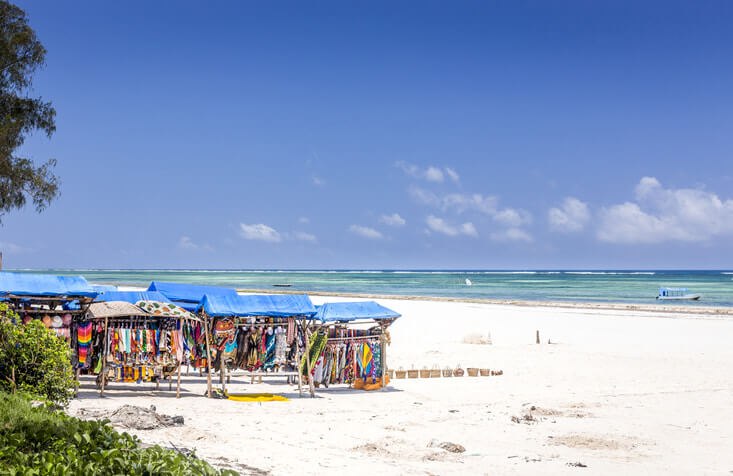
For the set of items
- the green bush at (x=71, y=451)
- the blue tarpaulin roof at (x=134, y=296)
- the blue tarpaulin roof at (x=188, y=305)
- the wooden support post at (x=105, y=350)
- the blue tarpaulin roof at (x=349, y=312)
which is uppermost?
the blue tarpaulin roof at (x=134, y=296)

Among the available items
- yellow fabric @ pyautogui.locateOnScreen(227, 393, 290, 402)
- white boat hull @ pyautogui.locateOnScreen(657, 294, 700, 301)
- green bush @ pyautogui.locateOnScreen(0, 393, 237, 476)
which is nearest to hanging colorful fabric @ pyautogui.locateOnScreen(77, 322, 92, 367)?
yellow fabric @ pyautogui.locateOnScreen(227, 393, 290, 402)

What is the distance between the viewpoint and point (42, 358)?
894 centimetres

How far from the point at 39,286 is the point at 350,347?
662cm

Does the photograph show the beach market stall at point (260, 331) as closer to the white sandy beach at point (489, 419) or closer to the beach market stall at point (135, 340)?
the beach market stall at point (135, 340)

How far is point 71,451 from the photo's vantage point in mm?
5590

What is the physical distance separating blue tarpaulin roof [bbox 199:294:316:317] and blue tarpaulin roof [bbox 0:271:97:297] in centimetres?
234

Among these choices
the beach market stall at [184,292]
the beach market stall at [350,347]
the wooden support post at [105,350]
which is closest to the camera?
the wooden support post at [105,350]

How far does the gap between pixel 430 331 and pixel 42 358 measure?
74.4ft

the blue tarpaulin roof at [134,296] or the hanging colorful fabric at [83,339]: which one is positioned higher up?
the blue tarpaulin roof at [134,296]

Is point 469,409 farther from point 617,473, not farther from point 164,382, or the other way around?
point 164,382

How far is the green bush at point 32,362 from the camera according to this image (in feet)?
28.6

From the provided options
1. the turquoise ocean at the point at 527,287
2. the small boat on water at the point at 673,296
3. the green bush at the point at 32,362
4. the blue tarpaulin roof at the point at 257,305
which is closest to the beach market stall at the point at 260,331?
the blue tarpaulin roof at the point at 257,305

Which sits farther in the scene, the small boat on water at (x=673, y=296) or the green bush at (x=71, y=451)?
the small boat on water at (x=673, y=296)

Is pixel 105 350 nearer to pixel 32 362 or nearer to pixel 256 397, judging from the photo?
pixel 256 397
